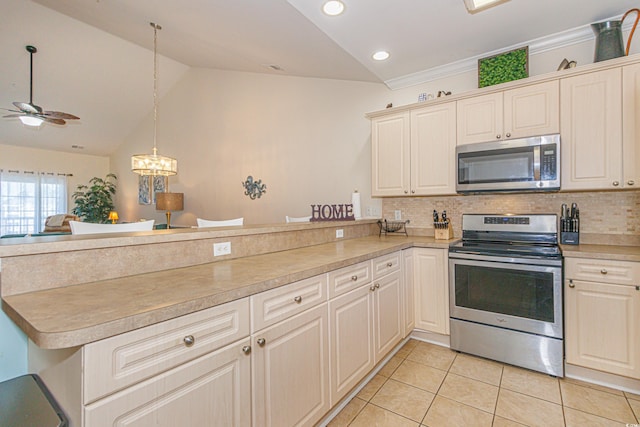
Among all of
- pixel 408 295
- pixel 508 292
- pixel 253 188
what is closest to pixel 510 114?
pixel 508 292

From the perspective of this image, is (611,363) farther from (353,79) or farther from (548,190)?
(353,79)

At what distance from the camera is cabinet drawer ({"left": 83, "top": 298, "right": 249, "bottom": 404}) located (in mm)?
742

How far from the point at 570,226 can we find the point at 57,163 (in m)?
9.71

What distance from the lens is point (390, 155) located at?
2.93m

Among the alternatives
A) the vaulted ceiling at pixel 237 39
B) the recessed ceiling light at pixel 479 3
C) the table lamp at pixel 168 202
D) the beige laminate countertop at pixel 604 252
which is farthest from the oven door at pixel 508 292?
the table lamp at pixel 168 202

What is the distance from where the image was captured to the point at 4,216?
639cm

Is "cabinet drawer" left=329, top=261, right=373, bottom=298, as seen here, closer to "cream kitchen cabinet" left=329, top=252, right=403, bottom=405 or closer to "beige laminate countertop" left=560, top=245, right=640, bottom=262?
"cream kitchen cabinet" left=329, top=252, right=403, bottom=405

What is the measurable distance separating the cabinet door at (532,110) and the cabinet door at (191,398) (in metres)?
2.49

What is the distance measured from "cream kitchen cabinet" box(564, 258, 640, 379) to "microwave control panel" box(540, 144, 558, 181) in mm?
612

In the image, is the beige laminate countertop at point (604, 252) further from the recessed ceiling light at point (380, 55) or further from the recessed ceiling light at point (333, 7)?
the recessed ceiling light at point (333, 7)

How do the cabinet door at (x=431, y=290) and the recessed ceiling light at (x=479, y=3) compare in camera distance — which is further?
the cabinet door at (x=431, y=290)

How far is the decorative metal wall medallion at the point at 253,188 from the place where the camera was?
4.46m

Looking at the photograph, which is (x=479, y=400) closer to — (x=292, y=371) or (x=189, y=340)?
(x=292, y=371)

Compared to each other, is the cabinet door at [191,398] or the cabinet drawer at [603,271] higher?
the cabinet drawer at [603,271]
